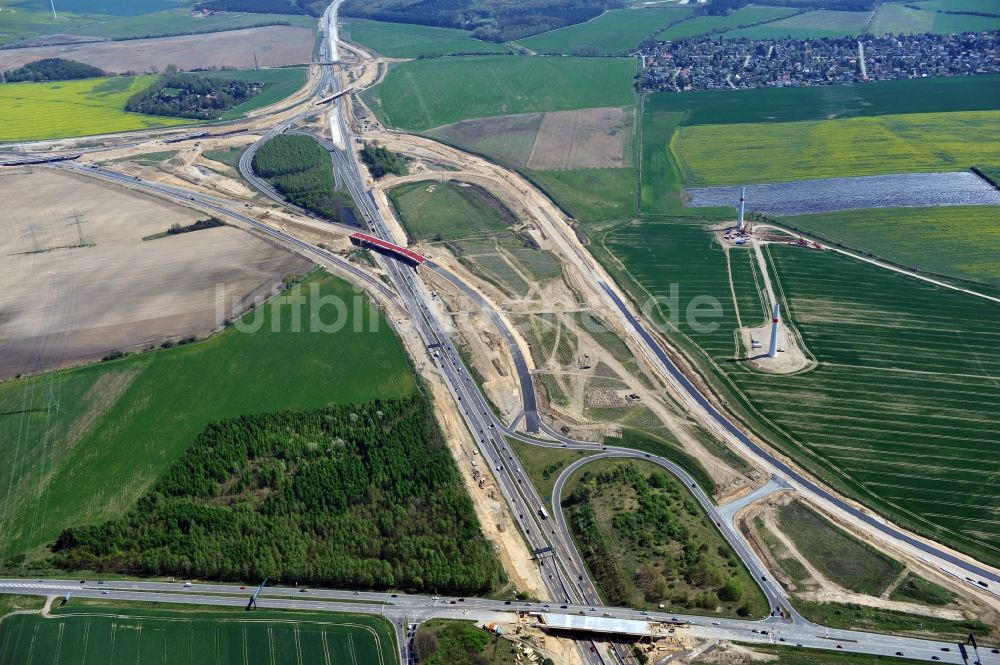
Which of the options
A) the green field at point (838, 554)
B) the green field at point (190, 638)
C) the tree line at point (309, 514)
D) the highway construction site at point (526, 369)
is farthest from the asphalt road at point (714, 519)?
the green field at point (190, 638)

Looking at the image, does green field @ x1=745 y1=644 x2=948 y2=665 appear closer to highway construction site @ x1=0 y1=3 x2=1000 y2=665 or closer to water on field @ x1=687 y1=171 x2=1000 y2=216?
highway construction site @ x1=0 y1=3 x2=1000 y2=665

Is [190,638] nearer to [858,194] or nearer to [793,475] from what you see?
[793,475]

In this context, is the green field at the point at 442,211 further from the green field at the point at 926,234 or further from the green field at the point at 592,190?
the green field at the point at 926,234

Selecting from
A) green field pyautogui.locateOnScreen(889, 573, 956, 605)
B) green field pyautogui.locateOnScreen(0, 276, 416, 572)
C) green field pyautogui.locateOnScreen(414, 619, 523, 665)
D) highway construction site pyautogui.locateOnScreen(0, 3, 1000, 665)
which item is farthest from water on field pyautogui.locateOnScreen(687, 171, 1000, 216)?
green field pyautogui.locateOnScreen(414, 619, 523, 665)

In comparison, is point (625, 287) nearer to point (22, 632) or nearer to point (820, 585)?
point (820, 585)

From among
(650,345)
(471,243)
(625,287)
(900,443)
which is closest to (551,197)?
(471,243)

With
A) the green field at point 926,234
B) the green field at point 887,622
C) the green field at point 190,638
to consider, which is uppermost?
the green field at point 926,234
